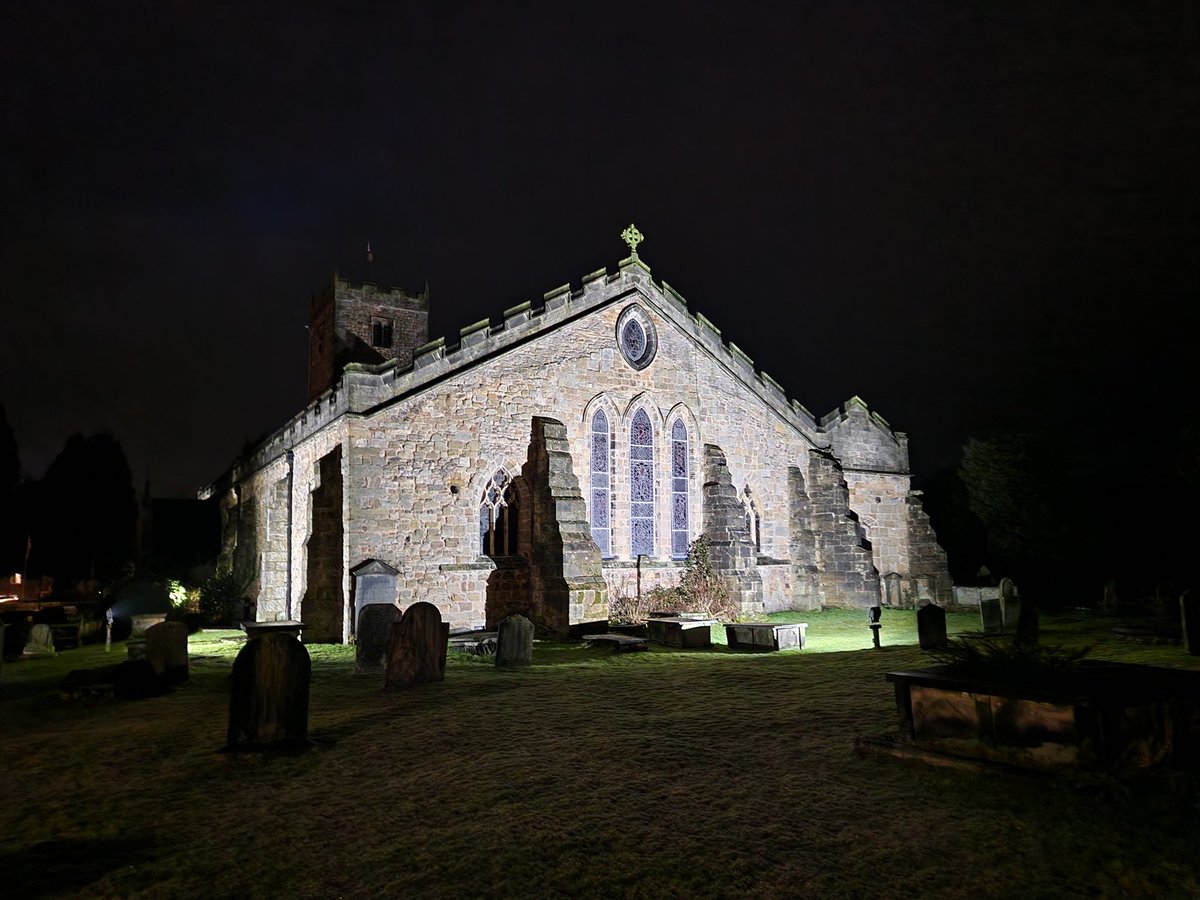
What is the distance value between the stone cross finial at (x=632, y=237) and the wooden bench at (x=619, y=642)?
12.4 metres

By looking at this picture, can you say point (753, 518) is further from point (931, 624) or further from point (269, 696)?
point (269, 696)

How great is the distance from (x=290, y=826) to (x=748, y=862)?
11.3 feet

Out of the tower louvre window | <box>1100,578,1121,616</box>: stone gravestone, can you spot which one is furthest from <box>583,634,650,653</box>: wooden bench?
the tower louvre window

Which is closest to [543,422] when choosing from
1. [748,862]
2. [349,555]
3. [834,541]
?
[349,555]

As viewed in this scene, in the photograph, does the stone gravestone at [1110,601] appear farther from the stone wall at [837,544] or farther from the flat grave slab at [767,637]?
Result: the flat grave slab at [767,637]

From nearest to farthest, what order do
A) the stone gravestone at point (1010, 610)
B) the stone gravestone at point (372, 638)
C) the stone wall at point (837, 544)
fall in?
1. the stone gravestone at point (372, 638)
2. the stone gravestone at point (1010, 610)
3. the stone wall at point (837, 544)

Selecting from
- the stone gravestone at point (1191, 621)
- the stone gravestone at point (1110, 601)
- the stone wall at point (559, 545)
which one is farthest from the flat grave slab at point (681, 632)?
the stone gravestone at point (1110, 601)

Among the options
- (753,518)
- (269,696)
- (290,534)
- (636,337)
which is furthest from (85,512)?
(269,696)

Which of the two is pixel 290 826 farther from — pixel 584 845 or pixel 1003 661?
pixel 1003 661

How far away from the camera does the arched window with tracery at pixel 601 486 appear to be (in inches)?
845

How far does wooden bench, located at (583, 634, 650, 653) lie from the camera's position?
1562cm

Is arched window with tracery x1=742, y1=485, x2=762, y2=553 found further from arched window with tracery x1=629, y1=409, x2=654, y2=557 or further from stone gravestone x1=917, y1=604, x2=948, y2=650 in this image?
stone gravestone x1=917, y1=604, x2=948, y2=650

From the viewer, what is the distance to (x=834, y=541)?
80.9 feet

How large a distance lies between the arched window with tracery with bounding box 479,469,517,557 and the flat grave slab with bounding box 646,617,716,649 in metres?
4.88
